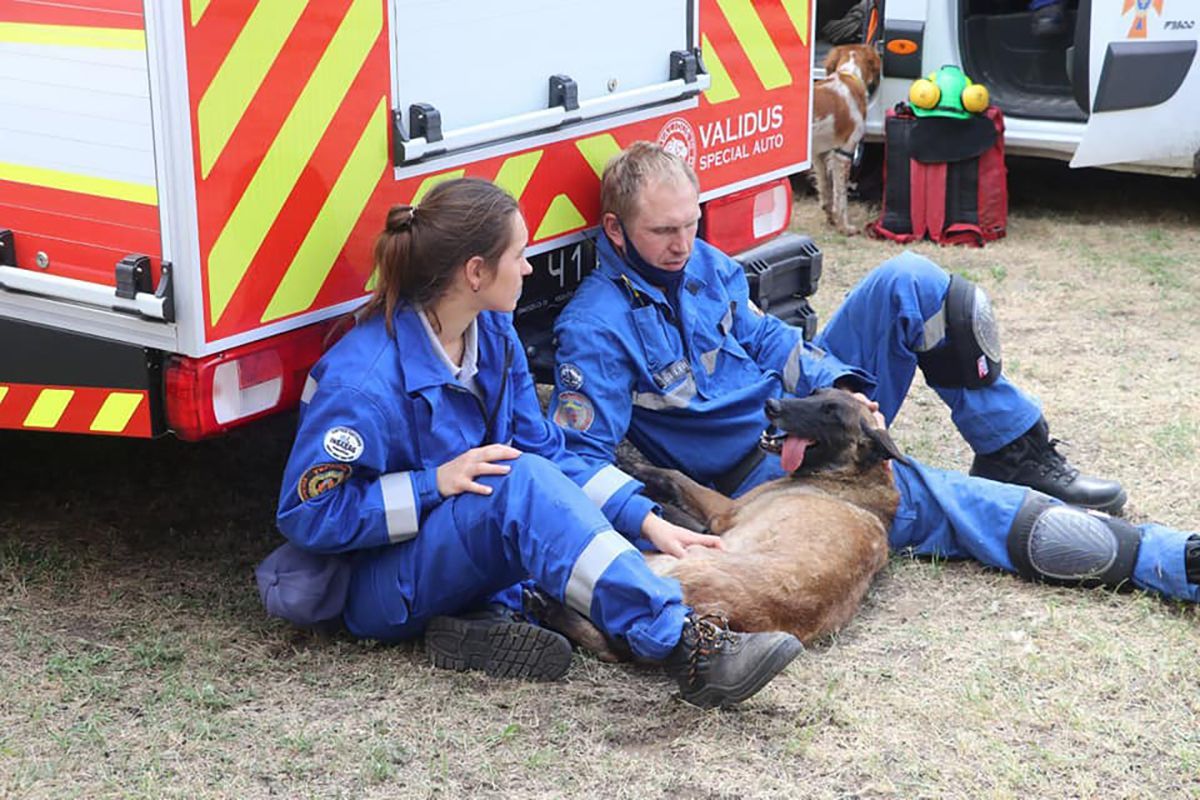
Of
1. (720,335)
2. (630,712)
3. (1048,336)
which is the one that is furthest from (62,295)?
(1048,336)

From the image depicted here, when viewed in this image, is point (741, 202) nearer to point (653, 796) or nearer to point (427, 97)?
point (427, 97)

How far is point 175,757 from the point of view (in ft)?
9.93

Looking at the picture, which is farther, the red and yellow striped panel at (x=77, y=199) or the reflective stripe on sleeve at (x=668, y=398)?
the reflective stripe on sleeve at (x=668, y=398)

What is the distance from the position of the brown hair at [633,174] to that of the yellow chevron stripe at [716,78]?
0.53 metres

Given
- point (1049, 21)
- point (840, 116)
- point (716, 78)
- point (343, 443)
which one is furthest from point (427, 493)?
point (1049, 21)

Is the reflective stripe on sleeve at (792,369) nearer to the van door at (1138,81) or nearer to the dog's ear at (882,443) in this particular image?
the dog's ear at (882,443)

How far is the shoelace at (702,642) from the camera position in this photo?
315 cm

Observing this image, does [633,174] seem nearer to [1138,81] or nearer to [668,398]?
[668,398]

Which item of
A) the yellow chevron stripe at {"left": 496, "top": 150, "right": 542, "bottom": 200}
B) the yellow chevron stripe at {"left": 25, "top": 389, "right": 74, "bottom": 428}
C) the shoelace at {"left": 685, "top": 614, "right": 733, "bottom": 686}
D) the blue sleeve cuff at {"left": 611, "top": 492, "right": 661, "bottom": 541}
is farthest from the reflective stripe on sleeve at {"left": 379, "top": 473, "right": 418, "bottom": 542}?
the yellow chevron stripe at {"left": 496, "top": 150, "right": 542, "bottom": 200}

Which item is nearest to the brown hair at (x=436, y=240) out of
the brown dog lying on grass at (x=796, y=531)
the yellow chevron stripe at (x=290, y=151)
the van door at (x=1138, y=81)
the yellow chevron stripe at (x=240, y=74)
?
the yellow chevron stripe at (x=290, y=151)

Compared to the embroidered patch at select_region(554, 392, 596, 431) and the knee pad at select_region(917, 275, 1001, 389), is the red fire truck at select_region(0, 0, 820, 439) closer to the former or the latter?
the embroidered patch at select_region(554, 392, 596, 431)

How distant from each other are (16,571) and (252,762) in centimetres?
124

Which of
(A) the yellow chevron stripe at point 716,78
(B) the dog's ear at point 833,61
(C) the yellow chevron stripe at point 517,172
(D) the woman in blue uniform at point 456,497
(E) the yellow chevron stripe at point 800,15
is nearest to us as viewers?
(D) the woman in blue uniform at point 456,497

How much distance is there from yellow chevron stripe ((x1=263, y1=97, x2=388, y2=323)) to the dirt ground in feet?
2.74
